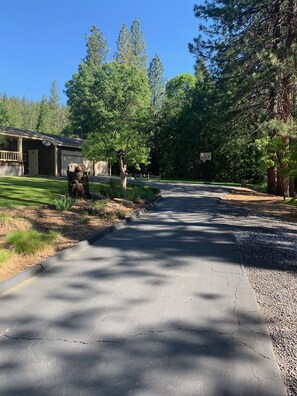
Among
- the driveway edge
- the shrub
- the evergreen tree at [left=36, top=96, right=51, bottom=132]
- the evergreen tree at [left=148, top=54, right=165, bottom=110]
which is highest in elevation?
the evergreen tree at [left=148, top=54, right=165, bottom=110]

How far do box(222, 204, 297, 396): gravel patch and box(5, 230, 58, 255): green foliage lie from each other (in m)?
3.43

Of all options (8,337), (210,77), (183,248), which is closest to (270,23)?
(210,77)

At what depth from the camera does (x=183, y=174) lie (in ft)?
141

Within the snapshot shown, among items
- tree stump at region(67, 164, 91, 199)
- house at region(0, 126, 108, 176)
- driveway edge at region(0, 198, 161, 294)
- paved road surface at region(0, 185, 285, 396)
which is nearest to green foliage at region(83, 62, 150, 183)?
house at region(0, 126, 108, 176)

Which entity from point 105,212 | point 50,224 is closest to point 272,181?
point 105,212

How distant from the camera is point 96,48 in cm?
5409

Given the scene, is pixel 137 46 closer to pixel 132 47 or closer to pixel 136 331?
pixel 132 47

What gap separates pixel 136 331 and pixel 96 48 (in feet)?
183

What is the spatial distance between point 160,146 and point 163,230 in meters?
35.6

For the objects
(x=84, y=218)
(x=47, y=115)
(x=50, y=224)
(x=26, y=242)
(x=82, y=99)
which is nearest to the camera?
(x=26, y=242)

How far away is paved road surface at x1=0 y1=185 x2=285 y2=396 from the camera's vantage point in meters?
2.76

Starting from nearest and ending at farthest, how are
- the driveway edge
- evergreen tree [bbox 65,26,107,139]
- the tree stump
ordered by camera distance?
1. the driveway edge
2. the tree stump
3. evergreen tree [bbox 65,26,107,139]

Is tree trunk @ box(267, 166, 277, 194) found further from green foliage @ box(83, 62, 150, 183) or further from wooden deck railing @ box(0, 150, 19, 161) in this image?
green foliage @ box(83, 62, 150, 183)

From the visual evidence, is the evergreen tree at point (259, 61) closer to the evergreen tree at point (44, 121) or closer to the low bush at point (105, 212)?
the low bush at point (105, 212)
